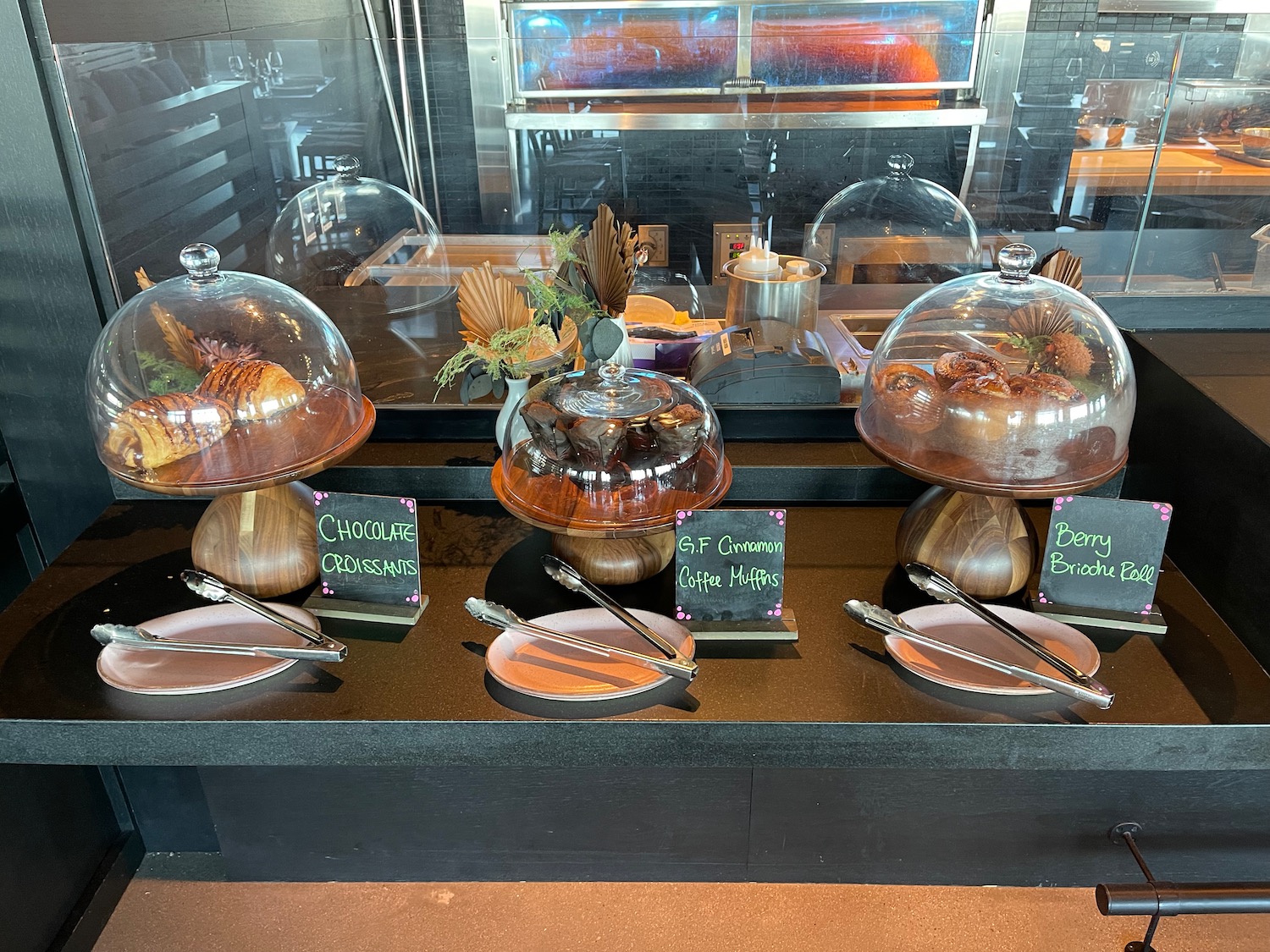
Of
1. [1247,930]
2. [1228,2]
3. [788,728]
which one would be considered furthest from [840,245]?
[1228,2]

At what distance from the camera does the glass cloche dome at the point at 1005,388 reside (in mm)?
983

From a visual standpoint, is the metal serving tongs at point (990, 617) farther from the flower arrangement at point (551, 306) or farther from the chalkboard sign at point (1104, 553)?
the flower arrangement at point (551, 306)

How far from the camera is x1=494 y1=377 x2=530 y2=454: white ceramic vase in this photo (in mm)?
1142

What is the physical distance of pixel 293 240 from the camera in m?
1.30

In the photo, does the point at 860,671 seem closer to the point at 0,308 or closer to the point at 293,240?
the point at 293,240

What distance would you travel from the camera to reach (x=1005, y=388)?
99 cm

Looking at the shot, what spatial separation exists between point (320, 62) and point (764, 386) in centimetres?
77

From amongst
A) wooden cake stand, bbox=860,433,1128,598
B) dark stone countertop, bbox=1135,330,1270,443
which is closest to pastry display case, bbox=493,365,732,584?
wooden cake stand, bbox=860,433,1128,598

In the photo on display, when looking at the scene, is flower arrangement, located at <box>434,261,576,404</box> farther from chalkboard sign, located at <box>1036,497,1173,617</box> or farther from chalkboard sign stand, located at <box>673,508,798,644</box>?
chalkboard sign, located at <box>1036,497,1173,617</box>

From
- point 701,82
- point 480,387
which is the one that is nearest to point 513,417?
point 480,387

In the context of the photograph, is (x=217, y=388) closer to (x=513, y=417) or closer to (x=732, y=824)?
(x=513, y=417)

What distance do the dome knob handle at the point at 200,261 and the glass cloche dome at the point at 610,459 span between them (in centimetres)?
41

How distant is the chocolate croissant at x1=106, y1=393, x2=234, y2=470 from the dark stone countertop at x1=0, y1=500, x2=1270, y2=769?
24cm

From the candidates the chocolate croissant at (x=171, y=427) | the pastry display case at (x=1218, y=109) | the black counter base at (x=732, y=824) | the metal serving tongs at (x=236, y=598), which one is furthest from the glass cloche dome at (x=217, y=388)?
the pastry display case at (x=1218, y=109)
